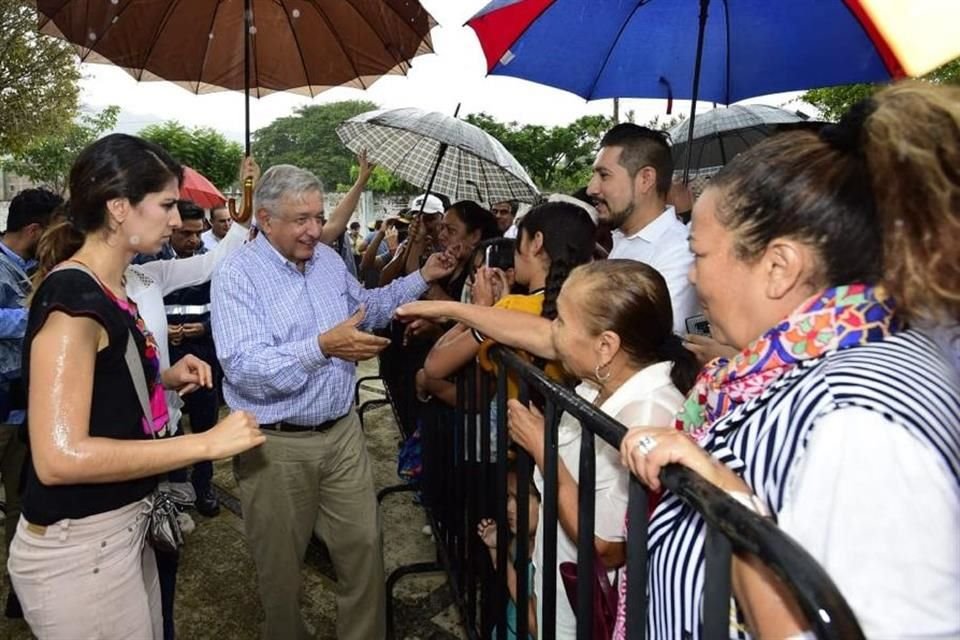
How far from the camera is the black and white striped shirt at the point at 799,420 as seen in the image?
2.80 ft

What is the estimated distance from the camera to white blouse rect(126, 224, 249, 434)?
280 centimetres

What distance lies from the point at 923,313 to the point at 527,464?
3.99 ft

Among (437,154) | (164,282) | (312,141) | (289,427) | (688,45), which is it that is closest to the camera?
(289,427)

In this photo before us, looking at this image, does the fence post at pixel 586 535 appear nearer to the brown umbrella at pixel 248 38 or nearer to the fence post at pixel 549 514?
the fence post at pixel 549 514

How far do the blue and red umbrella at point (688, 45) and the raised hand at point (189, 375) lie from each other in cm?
242

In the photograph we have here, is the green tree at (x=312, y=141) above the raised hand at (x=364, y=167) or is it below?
above

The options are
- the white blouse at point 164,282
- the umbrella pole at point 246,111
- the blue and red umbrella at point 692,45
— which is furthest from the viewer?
the umbrella pole at point 246,111

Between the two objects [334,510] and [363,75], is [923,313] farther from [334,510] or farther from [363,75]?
[363,75]

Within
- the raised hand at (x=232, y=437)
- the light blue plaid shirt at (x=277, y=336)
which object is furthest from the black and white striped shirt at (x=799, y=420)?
the light blue plaid shirt at (x=277, y=336)

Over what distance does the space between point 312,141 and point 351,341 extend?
2937 inches

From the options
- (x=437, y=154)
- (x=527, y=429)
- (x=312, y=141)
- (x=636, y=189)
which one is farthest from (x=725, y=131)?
(x=312, y=141)

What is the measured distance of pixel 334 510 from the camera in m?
3.11

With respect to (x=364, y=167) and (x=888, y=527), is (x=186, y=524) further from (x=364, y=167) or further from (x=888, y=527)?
(x=888, y=527)

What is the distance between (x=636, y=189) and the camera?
3.10 meters
